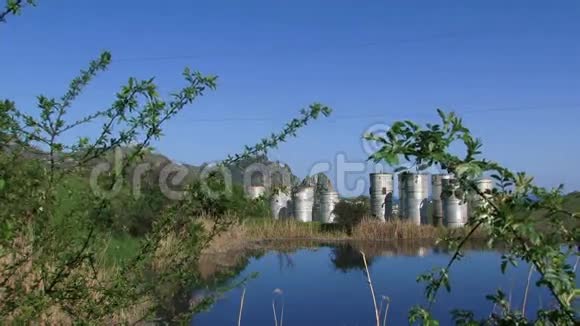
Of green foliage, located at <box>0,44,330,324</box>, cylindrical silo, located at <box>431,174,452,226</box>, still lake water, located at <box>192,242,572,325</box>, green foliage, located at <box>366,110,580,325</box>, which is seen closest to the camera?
green foliage, located at <box>366,110,580,325</box>

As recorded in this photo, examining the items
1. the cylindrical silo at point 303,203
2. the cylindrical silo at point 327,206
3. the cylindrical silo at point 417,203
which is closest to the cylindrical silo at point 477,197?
the cylindrical silo at point 417,203

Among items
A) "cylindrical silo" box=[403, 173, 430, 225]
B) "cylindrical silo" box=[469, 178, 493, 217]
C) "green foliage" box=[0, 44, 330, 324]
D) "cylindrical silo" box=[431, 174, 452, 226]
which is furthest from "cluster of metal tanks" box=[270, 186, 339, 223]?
"cylindrical silo" box=[469, 178, 493, 217]

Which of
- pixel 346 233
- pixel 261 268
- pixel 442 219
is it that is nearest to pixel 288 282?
pixel 261 268

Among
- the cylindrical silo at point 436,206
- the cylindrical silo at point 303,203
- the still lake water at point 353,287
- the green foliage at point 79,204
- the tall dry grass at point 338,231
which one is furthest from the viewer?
the cylindrical silo at point 303,203

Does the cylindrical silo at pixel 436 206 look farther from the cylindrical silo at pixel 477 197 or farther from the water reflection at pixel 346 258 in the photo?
the cylindrical silo at pixel 477 197

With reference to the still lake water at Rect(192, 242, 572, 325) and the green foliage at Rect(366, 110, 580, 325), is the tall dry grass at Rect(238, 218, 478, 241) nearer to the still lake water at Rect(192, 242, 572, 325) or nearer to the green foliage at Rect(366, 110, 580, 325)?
the still lake water at Rect(192, 242, 572, 325)

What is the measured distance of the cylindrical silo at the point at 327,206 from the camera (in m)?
15.6

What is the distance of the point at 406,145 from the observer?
3.66 feet

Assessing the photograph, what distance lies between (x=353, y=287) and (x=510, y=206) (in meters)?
6.70

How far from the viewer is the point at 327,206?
15711 millimetres

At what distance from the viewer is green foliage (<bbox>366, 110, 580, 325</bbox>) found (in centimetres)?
107

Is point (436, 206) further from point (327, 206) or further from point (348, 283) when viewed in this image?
point (348, 283)

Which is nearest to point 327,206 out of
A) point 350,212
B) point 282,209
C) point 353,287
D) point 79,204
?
point 350,212

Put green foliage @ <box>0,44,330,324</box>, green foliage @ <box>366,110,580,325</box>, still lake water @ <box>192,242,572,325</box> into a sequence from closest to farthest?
1. green foliage @ <box>366,110,580,325</box>
2. green foliage @ <box>0,44,330,324</box>
3. still lake water @ <box>192,242,572,325</box>
